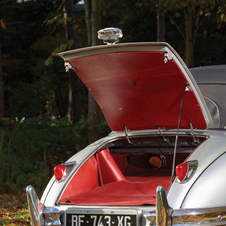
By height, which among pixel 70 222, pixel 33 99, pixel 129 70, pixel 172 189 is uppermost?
pixel 129 70

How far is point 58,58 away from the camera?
14.6 m

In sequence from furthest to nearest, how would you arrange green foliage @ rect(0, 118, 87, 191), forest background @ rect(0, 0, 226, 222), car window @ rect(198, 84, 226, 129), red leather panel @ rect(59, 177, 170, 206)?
forest background @ rect(0, 0, 226, 222), green foliage @ rect(0, 118, 87, 191), car window @ rect(198, 84, 226, 129), red leather panel @ rect(59, 177, 170, 206)

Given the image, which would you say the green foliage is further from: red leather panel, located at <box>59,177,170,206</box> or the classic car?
red leather panel, located at <box>59,177,170,206</box>

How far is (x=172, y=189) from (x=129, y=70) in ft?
3.57

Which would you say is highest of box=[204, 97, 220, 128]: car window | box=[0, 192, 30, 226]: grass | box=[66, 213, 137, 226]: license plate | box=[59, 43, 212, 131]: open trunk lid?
box=[59, 43, 212, 131]: open trunk lid

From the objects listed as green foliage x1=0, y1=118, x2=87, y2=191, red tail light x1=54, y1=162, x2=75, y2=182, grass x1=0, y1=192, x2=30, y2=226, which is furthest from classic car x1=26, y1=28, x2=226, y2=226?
green foliage x1=0, y1=118, x2=87, y2=191

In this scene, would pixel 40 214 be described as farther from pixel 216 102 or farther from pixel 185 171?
pixel 216 102

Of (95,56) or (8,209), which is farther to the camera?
(8,209)

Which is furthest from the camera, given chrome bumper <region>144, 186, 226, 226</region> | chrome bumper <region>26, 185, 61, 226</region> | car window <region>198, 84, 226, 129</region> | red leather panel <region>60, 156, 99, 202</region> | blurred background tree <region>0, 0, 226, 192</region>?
blurred background tree <region>0, 0, 226, 192</region>

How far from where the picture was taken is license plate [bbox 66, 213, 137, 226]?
99.5 inches

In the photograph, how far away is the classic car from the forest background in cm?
296

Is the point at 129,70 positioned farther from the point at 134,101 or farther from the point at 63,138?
the point at 63,138

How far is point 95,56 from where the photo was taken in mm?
2961

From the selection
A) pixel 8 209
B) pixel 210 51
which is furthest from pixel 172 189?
pixel 210 51
